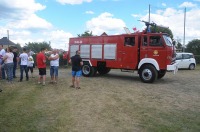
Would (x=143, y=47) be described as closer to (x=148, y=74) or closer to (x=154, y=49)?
(x=154, y=49)

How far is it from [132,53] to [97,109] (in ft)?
25.3

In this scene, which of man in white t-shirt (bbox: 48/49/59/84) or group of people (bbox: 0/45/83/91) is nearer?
group of people (bbox: 0/45/83/91)

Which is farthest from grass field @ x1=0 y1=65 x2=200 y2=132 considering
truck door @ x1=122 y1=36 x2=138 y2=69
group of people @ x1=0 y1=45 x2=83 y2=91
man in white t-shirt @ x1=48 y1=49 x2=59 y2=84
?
truck door @ x1=122 y1=36 x2=138 y2=69

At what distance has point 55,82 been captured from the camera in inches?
601

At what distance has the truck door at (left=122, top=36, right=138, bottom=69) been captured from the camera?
54.6 feet

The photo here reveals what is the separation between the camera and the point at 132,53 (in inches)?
659

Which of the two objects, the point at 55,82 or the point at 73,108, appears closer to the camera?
the point at 73,108

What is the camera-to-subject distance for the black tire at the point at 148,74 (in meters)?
15.9

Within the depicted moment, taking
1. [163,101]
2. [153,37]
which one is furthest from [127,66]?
[163,101]

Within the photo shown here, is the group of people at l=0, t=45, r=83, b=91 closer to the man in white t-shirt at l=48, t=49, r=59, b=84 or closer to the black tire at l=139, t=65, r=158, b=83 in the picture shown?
the man in white t-shirt at l=48, t=49, r=59, b=84

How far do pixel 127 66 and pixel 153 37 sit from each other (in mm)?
2207

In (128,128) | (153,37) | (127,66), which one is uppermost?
(153,37)

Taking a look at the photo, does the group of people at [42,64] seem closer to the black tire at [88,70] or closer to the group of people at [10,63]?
the group of people at [10,63]

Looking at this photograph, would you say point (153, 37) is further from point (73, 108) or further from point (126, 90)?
point (73, 108)
